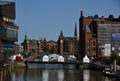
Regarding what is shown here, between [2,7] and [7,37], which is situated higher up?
[2,7]

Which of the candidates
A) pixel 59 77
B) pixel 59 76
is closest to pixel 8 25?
pixel 59 76

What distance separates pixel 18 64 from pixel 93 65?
96.1ft

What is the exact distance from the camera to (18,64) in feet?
591

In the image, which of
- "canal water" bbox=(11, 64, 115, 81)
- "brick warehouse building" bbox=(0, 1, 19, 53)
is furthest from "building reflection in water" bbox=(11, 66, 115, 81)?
"brick warehouse building" bbox=(0, 1, 19, 53)

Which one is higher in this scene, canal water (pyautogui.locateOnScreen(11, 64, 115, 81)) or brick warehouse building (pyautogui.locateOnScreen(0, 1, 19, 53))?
brick warehouse building (pyautogui.locateOnScreen(0, 1, 19, 53))

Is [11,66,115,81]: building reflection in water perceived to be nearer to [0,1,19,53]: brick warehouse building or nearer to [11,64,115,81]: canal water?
[11,64,115,81]: canal water

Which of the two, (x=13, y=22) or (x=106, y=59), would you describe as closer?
(x=13, y=22)

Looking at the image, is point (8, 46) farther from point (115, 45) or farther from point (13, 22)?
point (115, 45)

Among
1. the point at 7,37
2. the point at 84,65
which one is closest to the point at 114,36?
the point at 7,37

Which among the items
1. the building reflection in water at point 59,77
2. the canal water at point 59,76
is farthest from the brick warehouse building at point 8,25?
the building reflection in water at point 59,77

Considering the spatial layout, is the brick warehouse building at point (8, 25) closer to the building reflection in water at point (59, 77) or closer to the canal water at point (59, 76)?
the canal water at point (59, 76)

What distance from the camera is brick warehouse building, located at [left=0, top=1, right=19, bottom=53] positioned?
138650 mm

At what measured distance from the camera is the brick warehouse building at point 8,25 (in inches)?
5459

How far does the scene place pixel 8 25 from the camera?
148 m
